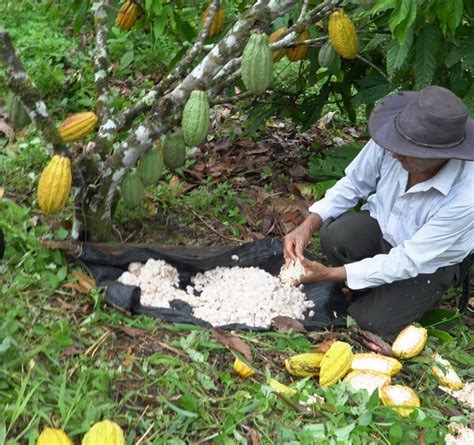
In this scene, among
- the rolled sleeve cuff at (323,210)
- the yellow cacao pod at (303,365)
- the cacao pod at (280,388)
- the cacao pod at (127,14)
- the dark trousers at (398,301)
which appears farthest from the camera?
the cacao pod at (127,14)

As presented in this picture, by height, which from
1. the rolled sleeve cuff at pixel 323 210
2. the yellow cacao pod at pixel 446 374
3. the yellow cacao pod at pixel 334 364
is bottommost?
the yellow cacao pod at pixel 446 374

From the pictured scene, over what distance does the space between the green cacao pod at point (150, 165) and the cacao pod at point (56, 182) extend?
1.16ft

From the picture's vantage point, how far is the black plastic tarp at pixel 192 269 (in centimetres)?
268

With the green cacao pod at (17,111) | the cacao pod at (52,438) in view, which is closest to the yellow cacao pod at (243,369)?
the cacao pod at (52,438)

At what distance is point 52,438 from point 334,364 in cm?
102

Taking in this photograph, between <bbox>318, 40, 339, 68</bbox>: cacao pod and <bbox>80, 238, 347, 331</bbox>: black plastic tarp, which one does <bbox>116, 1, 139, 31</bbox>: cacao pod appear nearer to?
<bbox>318, 40, 339, 68</bbox>: cacao pod

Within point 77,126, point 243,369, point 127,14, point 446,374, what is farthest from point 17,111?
point 446,374

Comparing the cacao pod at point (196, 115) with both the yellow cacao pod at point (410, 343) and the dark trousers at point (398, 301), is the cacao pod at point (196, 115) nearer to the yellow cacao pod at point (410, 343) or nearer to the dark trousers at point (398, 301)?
the dark trousers at point (398, 301)

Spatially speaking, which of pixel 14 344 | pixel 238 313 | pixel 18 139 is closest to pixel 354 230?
pixel 238 313

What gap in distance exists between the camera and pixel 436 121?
7.95 feet

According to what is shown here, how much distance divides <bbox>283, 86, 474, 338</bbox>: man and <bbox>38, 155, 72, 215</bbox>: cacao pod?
94cm

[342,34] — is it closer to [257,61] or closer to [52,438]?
[257,61]

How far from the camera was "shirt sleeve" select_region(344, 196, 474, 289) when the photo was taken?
2.55m

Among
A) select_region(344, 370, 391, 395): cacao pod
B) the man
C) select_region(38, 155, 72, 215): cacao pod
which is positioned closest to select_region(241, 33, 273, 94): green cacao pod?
the man
